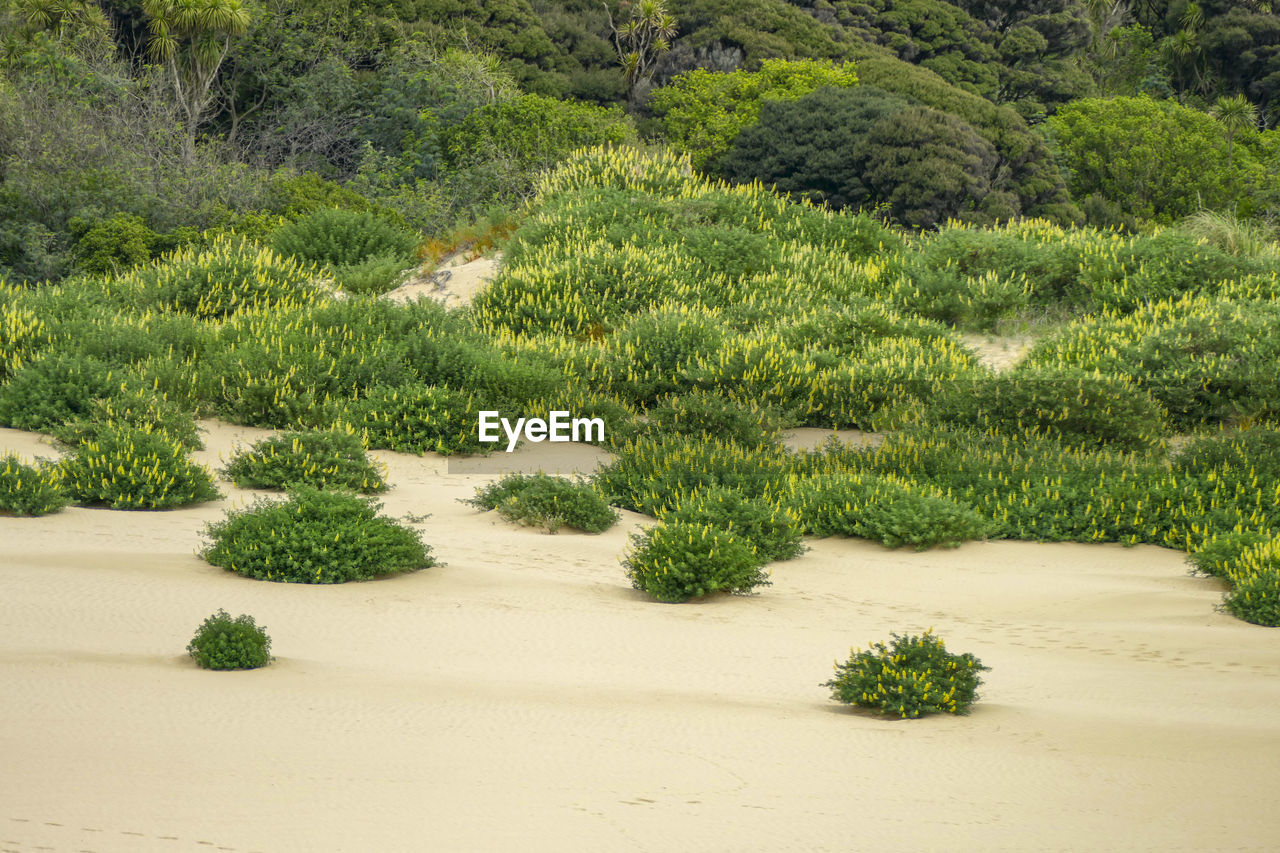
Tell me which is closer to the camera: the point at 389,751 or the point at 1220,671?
the point at 389,751

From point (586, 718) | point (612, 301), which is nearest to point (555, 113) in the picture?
point (612, 301)

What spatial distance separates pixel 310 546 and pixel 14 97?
24.4 metres

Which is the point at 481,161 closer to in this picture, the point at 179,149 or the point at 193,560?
the point at 179,149

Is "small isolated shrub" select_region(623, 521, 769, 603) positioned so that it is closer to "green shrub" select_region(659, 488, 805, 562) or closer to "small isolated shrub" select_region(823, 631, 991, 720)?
"green shrub" select_region(659, 488, 805, 562)

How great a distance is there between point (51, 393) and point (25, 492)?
135 inches

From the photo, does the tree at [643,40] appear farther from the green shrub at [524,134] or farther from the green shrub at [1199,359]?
the green shrub at [1199,359]

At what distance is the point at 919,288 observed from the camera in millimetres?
18188

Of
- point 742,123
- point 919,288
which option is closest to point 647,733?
point 919,288

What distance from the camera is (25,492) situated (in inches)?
339

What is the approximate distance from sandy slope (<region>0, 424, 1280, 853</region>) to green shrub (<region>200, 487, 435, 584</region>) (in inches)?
6.6

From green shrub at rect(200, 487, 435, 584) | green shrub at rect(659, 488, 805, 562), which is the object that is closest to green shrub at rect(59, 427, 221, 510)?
green shrub at rect(200, 487, 435, 584)

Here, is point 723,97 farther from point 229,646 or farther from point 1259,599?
point 229,646

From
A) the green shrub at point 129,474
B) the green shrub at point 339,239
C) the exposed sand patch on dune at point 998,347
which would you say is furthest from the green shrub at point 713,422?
the green shrub at point 339,239

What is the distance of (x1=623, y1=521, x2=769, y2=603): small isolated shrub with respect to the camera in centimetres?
793
